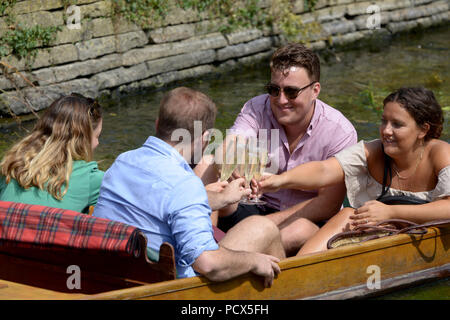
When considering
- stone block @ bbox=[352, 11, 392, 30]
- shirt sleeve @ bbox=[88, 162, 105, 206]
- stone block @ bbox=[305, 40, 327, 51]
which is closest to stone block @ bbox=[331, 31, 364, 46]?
stone block @ bbox=[352, 11, 392, 30]

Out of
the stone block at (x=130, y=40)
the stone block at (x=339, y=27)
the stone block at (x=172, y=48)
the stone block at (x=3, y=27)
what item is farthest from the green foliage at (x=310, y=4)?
the stone block at (x=3, y=27)

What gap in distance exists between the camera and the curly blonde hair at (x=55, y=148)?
3.97 m

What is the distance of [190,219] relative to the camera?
3.32 meters

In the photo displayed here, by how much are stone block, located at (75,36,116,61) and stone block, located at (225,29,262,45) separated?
227 centimetres

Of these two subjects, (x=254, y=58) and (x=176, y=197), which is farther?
(x=254, y=58)

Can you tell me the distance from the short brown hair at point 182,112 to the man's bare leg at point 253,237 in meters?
0.68

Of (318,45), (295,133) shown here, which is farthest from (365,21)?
(295,133)

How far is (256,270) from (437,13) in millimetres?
12855

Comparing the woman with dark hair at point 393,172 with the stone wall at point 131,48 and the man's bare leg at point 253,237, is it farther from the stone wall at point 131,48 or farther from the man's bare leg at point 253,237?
the stone wall at point 131,48

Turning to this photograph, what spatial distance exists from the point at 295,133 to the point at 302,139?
8 centimetres

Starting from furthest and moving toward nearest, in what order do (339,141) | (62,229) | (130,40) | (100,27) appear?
(130,40)
(100,27)
(339,141)
(62,229)

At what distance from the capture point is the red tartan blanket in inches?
132

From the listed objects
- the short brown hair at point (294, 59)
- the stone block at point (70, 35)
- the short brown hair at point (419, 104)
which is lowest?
the short brown hair at point (419, 104)

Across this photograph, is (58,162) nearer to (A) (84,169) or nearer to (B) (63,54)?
(A) (84,169)
